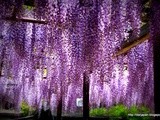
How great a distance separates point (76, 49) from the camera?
7328 mm

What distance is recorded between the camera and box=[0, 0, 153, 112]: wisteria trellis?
6172mm

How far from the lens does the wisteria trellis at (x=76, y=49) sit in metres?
6.17

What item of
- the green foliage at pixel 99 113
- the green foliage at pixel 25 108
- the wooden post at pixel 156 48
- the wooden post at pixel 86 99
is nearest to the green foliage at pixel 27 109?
the green foliage at pixel 25 108

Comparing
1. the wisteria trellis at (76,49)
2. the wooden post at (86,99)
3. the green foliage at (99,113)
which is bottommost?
the green foliage at (99,113)

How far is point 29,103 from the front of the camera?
44.6 ft

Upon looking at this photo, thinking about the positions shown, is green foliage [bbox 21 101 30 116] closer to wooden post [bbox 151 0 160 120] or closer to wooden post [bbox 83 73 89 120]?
wooden post [bbox 83 73 89 120]

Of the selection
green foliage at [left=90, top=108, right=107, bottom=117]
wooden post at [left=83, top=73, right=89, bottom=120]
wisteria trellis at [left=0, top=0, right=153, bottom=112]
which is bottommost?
green foliage at [left=90, top=108, right=107, bottom=117]

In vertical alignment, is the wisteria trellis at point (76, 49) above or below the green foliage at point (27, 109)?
above

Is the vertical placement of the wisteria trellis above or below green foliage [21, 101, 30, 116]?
above

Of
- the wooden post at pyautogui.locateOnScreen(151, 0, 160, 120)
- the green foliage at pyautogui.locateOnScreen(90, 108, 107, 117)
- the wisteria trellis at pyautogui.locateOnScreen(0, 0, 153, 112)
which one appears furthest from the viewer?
the green foliage at pyautogui.locateOnScreen(90, 108, 107, 117)

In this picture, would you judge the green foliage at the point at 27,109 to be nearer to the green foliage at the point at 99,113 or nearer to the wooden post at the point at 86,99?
the green foliage at the point at 99,113

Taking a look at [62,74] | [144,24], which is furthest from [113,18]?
[62,74]

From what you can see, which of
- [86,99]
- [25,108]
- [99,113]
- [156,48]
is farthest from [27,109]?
[156,48]

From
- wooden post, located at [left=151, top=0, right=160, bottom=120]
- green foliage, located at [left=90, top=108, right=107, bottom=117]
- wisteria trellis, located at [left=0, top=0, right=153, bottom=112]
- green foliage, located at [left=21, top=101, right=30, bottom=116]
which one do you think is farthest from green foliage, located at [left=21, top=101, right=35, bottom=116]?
wooden post, located at [left=151, top=0, right=160, bottom=120]
